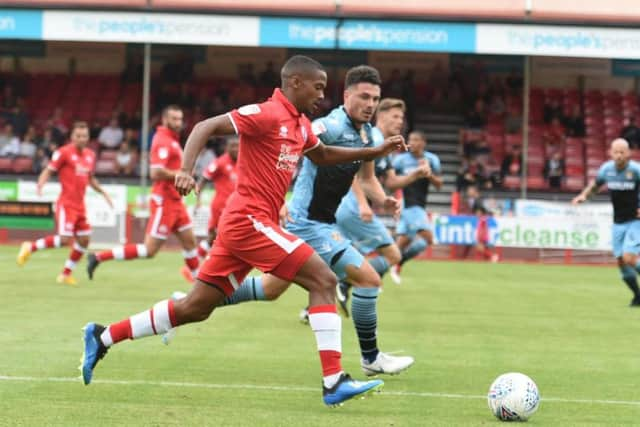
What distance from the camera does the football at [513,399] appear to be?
22.6ft

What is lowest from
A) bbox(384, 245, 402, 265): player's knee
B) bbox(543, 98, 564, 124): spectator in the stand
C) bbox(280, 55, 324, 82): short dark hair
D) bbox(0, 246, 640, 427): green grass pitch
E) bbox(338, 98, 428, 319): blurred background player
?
bbox(0, 246, 640, 427): green grass pitch

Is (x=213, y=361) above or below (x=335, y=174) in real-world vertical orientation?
below

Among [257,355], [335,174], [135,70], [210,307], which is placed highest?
[135,70]

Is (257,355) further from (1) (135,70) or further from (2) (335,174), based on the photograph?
(1) (135,70)

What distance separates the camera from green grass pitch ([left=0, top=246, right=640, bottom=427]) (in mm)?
6977

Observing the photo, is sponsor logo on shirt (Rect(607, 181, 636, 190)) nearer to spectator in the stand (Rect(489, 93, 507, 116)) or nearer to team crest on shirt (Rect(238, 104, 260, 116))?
team crest on shirt (Rect(238, 104, 260, 116))

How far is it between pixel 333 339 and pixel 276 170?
1125mm

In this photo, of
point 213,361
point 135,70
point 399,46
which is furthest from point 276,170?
point 135,70

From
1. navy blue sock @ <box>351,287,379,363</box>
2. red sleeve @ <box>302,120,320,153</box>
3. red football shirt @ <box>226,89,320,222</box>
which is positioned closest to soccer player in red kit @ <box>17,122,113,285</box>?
navy blue sock @ <box>351,287,379,363</box>

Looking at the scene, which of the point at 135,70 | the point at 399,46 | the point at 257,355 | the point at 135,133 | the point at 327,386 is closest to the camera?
the point at 327,386

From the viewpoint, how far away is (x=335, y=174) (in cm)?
934

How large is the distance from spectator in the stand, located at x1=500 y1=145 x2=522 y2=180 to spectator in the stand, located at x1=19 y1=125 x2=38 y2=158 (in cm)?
1266

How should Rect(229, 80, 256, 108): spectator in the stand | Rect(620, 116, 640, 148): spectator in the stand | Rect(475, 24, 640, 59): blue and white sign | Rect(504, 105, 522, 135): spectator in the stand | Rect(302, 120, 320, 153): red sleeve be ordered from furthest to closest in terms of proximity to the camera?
Rect(229, 80, 256, 108): spectator in the stand, Rect(504, 105, 522, 135): spectator in the stand, Rect(620, 116, 640, 148): spectator in the stand, Rect(475, 24, 640, 59): blue and white sign, Rect(302, 120, 320, 153): red sleeve

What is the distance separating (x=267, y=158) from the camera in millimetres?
7266
